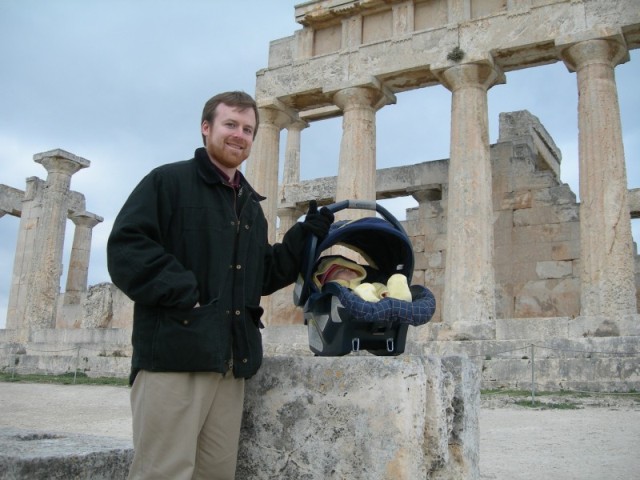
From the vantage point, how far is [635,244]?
1764 cm

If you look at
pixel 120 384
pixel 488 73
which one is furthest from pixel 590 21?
pixel 120 384

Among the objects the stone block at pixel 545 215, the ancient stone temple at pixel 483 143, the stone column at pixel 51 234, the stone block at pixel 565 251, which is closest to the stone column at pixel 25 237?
the stone column at pixel 51 234

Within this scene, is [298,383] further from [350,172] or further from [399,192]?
[399,192]

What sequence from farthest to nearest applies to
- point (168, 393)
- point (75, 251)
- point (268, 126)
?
point (75, 251) → point (268, 126) → point (168, 393)

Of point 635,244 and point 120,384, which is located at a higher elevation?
point 635,244

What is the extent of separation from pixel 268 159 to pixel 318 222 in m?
14.4

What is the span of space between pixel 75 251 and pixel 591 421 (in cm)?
2458

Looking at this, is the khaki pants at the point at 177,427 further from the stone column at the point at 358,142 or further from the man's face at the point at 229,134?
the stone column at the point at 358,142

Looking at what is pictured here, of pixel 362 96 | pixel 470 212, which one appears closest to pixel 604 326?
pixel 470 212

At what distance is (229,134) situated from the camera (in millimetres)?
2867

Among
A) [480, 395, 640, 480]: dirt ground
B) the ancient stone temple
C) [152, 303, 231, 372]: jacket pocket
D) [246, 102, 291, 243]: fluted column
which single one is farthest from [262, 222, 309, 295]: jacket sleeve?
[246, 102, 291, 243]: fluted column

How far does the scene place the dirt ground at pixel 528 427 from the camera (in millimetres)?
5266

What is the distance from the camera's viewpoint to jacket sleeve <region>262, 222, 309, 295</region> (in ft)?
10.1

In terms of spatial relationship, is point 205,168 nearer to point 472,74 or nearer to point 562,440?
point 562,440
